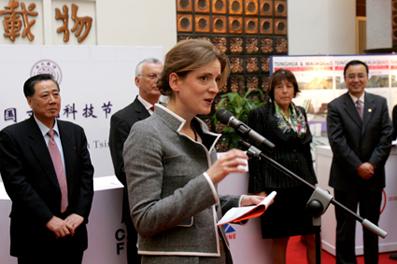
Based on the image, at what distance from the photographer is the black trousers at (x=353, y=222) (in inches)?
130

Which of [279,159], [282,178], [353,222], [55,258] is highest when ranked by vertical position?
[279,159]

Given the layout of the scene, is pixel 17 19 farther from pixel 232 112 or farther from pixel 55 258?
pixel 55 258

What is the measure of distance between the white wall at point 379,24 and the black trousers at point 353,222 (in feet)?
12.3

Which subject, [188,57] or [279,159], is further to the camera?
[279,159]

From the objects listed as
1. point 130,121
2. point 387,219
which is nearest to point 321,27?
point 387,219

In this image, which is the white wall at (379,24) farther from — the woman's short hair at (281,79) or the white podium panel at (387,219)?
the woman's short hair at (281,79)

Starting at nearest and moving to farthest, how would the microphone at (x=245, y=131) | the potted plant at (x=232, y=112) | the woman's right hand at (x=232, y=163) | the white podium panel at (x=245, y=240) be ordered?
the woman's right hand at (x=232, y=163) → the microphone at (x=245, y=131) → the white podium panel at (x=245, y=240) → the potted plant at (x=232, y=112)

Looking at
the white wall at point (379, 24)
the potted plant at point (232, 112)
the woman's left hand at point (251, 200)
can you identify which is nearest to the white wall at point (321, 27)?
the white wall at point (379, 24)

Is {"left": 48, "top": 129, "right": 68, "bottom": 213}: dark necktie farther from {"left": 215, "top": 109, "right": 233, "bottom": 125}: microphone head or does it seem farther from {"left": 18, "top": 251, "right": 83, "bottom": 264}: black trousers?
{"left": 215, "top": 109, "right": 233, "bottom": 125}: microphone head

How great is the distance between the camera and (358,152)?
10.8ft

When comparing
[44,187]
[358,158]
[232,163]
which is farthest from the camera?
[358,158]

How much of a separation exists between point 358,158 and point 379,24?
387 centimetres

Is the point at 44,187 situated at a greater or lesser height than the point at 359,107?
lesser

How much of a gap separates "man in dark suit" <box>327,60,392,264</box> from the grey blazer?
2130 millimetres
